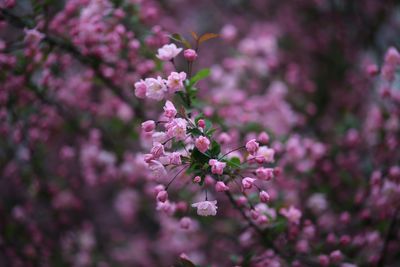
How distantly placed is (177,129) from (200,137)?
68 mm

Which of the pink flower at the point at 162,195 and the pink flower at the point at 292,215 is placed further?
the pink flower at the point at 292,215

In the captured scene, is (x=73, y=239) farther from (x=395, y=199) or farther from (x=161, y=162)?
(x=395, y=199)

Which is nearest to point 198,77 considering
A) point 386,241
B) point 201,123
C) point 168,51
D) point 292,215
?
point 168,51

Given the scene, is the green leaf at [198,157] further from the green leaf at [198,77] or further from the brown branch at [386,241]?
the brown branch at [386,241]

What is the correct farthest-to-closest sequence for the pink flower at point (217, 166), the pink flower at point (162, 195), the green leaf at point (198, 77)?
the green leaf at point (198, 77)
the pink flower at point (162, 195)
the pink flower at point (217, 166)

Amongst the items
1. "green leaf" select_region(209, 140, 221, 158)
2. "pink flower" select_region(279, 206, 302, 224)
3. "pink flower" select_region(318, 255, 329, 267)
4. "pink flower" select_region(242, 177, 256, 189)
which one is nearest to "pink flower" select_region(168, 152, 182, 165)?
"green leaf" select_region(209, 140, 221, 158)

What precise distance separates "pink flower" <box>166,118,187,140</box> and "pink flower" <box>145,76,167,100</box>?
0.46ft

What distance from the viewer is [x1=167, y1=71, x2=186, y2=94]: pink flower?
1159mm

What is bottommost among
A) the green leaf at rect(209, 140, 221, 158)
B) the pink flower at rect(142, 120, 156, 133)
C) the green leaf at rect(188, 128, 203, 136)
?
the green leaf at rect(209, 140, 221, 158)

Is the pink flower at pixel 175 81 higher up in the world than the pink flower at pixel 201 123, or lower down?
higher up

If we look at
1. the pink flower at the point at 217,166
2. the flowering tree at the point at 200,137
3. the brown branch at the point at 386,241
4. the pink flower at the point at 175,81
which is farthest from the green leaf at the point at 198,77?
the brown branch at the point at 386,241

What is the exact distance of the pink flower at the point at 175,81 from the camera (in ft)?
3.80

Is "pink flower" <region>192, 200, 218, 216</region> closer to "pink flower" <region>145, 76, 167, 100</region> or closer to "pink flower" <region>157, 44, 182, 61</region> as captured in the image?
"pink flower" <region>145, 76, 167, 100</region>

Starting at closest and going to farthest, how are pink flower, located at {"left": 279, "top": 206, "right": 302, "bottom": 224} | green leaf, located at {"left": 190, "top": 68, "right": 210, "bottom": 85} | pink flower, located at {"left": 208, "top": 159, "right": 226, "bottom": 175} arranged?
pink flower, located at {"left": 208, "top": 159, "right": 226, "bottom": 175}, green leaf, located at {"left": 190, "top": 68, "right": 210, "bottom": 85}, pink flower, located at {"left": 279, "top": 206, "right": 302, "bottom": 224}
